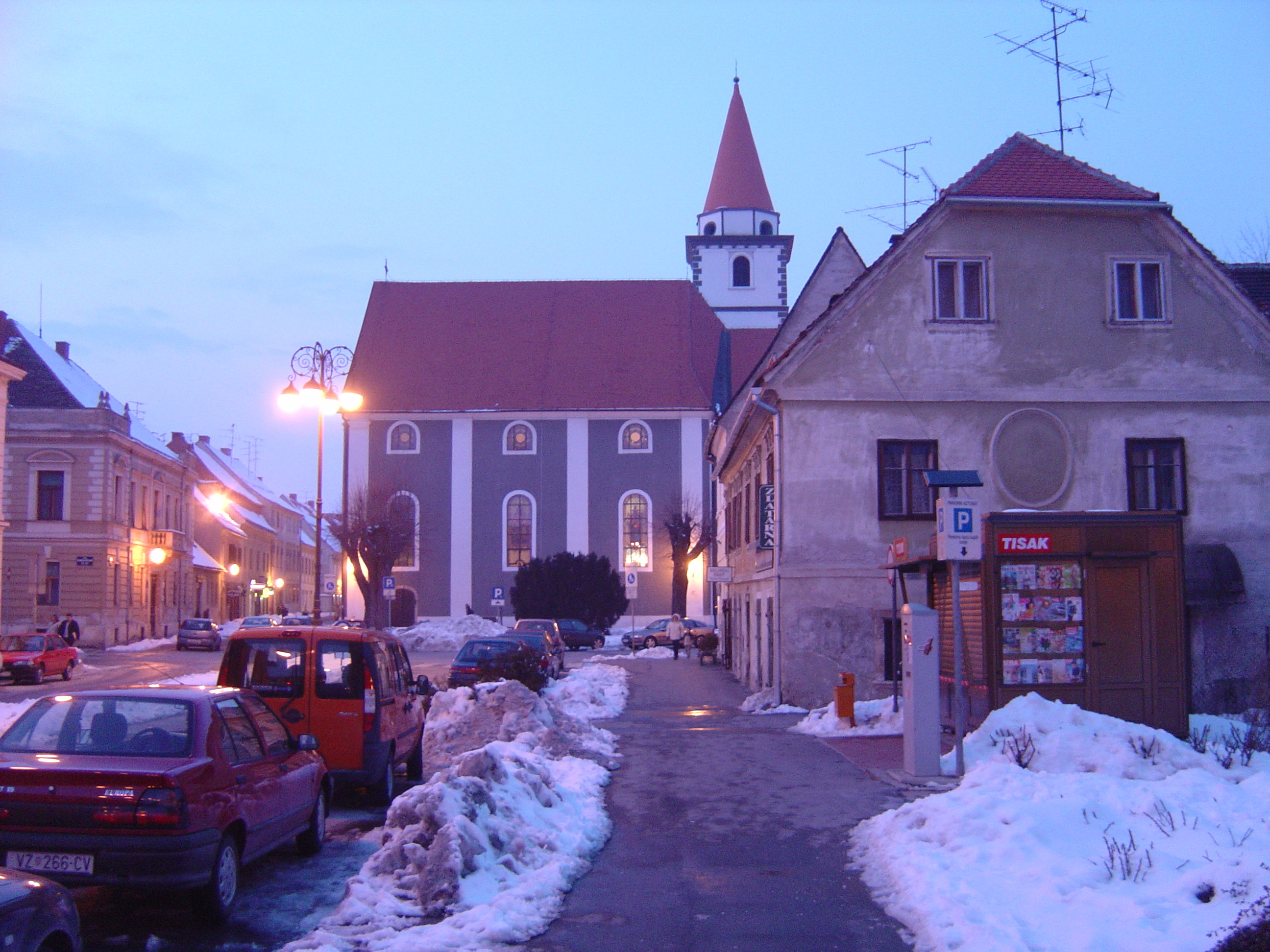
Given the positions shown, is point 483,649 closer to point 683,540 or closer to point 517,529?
point 683,540

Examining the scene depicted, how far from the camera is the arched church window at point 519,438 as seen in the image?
69.8m

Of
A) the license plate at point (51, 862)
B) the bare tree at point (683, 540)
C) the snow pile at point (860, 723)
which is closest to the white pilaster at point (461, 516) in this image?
the bare tree at point (683, 540)

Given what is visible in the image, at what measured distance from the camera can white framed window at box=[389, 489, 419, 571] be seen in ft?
219

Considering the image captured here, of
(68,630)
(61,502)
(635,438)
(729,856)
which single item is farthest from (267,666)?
(635,438)

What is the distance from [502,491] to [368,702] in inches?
2264

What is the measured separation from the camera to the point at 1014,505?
886 inches

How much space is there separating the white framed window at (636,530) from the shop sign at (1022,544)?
2091 inches

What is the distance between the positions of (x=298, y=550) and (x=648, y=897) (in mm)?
109565

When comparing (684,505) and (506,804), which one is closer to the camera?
(506,804)

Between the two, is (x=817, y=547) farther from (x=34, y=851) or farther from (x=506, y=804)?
(x=34, y=851)

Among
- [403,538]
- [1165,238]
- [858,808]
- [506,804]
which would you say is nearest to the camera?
[506,804]

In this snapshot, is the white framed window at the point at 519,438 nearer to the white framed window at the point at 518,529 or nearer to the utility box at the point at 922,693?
the white framed window at the point at 518,529

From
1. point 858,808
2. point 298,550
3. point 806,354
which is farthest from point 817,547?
point 298,550

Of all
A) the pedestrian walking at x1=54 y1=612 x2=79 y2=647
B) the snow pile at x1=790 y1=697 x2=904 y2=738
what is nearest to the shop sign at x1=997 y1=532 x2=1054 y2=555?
the snow pile at x1=790 y1=697 x2=904 y2=738
